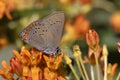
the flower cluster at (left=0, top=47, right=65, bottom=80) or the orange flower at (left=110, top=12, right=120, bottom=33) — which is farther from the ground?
the flower cluster at (left=0, top=47, right=65, bottom=80)

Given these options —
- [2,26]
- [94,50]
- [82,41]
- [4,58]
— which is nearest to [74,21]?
[82,41]

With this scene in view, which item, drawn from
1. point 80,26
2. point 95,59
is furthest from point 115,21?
point 95,59

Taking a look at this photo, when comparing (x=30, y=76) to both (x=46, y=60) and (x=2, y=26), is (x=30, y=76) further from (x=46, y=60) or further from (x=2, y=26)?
(x=2, y=26)

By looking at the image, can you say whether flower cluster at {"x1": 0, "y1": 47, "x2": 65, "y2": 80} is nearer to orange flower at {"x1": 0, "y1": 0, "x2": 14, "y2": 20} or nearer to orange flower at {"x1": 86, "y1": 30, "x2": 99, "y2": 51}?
orange flower at {"x1": 86, "y1": 30, "x2": 99, "y2": 51}

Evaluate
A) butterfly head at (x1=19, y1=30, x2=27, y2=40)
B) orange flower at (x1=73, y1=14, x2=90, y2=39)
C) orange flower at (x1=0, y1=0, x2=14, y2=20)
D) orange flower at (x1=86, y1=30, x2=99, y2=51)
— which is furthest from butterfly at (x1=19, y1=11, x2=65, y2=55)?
orange flower at (x1=73, y1=14, x2=90, y2=39)

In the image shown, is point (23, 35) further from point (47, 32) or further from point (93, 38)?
point (93, 38)

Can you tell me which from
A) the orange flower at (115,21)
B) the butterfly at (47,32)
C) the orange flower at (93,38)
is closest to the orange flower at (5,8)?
the butterfly at (47,32)
